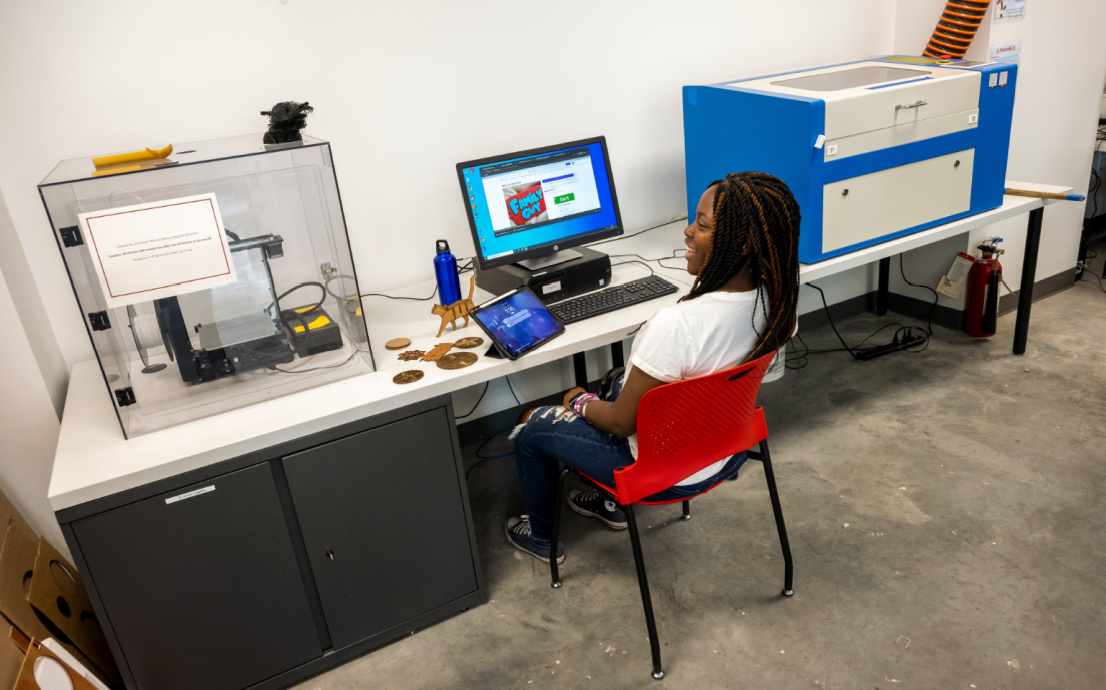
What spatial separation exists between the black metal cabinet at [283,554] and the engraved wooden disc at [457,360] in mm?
108

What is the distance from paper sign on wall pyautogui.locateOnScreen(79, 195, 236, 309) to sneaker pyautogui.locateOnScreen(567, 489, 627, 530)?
1296 millimetres

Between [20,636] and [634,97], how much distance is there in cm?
239

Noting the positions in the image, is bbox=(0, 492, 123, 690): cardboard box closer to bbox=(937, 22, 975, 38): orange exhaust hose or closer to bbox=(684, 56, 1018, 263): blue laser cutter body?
bbox=(684, 56, 1018, 263): blue laser cutter body

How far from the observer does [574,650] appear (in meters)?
1.89

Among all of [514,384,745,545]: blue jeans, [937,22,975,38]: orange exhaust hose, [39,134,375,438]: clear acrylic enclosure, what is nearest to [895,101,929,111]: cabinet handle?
[937,22,975,38]: orange exhaust hose

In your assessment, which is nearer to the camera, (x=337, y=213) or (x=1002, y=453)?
(x=337, y=213)

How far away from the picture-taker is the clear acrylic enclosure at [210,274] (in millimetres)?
1538

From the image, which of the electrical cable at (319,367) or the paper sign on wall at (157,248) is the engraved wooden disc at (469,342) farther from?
the paper sign on wall at (157,248)

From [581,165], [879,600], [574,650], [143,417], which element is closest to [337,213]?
[143,417]

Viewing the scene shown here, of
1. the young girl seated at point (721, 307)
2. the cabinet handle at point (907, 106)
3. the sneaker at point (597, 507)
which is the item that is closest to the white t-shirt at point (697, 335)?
the young girl seated at point (721, 307)

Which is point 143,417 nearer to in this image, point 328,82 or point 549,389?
point 328,82

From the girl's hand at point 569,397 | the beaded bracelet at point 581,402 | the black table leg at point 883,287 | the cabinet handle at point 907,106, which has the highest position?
the cabinet handle at point 907,106

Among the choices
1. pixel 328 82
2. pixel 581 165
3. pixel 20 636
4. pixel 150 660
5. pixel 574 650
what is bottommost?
pixel 574 650

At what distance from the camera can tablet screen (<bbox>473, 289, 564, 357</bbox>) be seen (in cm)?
193
